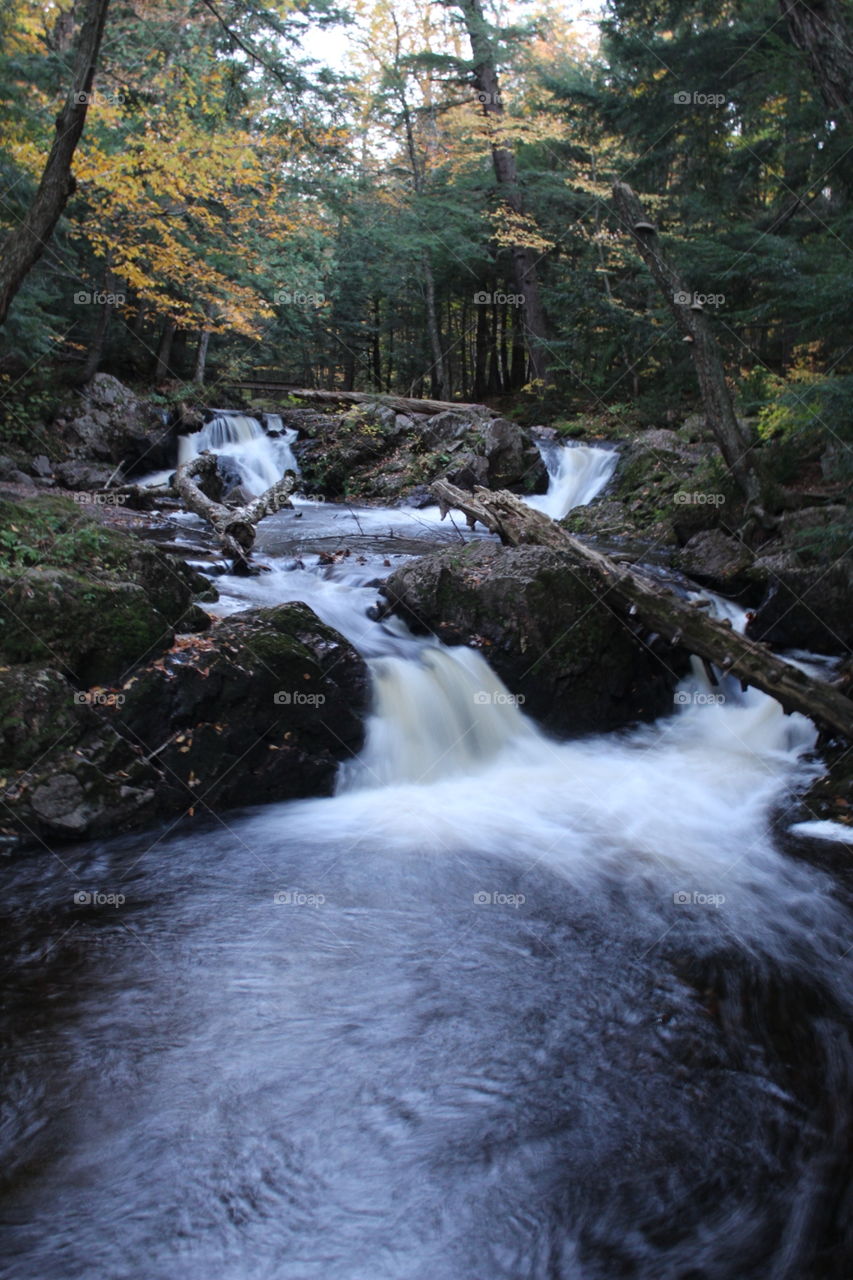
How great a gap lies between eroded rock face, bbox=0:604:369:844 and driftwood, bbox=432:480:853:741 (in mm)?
2630

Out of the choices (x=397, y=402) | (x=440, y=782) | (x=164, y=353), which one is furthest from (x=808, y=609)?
(x=164, y=353)

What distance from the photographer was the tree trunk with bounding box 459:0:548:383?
19.9 m

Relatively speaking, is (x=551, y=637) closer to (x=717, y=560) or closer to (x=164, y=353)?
(x=717, y=560)

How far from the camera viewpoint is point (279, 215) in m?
16.3

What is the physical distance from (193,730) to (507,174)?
21611mm

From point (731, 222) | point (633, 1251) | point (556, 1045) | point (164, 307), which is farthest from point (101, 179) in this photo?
point (633, 1251)

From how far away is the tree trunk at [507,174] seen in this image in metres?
19.9

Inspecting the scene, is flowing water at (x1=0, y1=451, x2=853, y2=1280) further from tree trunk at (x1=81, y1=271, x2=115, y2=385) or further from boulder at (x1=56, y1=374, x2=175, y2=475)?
tree trunk at (x1=81, y1=271, x2=115, y2=385)

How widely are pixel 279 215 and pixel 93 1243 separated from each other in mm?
17656

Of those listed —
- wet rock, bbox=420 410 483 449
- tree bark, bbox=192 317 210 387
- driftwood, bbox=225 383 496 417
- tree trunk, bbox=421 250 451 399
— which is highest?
tree trunk, bbox=421 250 451 399

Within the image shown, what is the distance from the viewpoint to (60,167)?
647 centimetres

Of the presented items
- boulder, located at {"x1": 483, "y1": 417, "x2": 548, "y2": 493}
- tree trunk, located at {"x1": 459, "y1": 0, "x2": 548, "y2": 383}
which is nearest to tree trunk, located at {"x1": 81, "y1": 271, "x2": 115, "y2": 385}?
boulder, located at {"x1": 483, "y1": 417, "x2": 548, "y2": 493}

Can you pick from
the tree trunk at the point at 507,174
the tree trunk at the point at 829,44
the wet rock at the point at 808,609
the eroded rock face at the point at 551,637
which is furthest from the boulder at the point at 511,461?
the tree trunk at the point at 829,44

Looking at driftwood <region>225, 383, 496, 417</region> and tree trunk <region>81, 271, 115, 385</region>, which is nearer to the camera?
tree trunk <region>81, 271, 115, 385</region>
